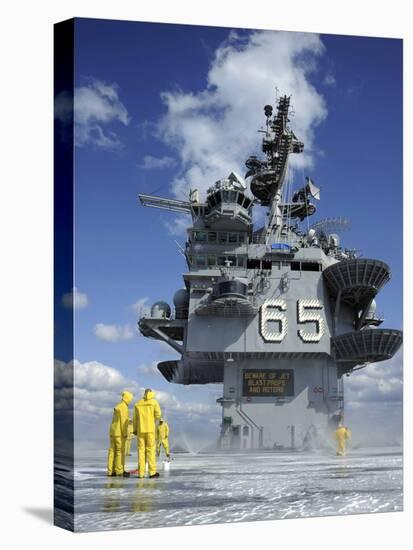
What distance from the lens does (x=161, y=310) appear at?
29.4m

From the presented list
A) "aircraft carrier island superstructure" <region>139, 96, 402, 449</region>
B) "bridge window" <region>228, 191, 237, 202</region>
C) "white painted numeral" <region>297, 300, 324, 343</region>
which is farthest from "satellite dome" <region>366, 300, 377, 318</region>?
"bridge window" <region>228, 191, 237, 202</region>

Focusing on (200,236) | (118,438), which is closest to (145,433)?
(118,438)

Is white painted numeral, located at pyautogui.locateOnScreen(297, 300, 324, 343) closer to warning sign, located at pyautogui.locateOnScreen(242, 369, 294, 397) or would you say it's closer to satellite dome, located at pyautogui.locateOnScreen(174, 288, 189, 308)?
warning sign, located at pyautogui.locateOnScreen(242, 369, 294, 397)

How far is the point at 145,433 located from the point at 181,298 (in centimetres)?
1016

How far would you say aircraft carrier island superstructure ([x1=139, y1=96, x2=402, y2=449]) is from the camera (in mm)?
26984

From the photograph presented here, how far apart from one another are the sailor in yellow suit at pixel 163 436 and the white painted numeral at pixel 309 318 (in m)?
7.77

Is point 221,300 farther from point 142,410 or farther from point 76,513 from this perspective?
point 76,513

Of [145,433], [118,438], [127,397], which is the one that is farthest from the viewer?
[127,397]

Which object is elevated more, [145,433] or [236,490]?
[145,433]

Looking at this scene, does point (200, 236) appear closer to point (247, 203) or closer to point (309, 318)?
point (247, 203)

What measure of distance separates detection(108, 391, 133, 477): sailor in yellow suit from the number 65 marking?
844 centimetres

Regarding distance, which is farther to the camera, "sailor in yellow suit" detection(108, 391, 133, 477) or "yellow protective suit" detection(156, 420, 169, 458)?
"yellow protective suit" detection(156, 420, 169, 458)

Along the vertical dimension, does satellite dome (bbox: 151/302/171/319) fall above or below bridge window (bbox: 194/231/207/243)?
below

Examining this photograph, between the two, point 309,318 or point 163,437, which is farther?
point 309,318
